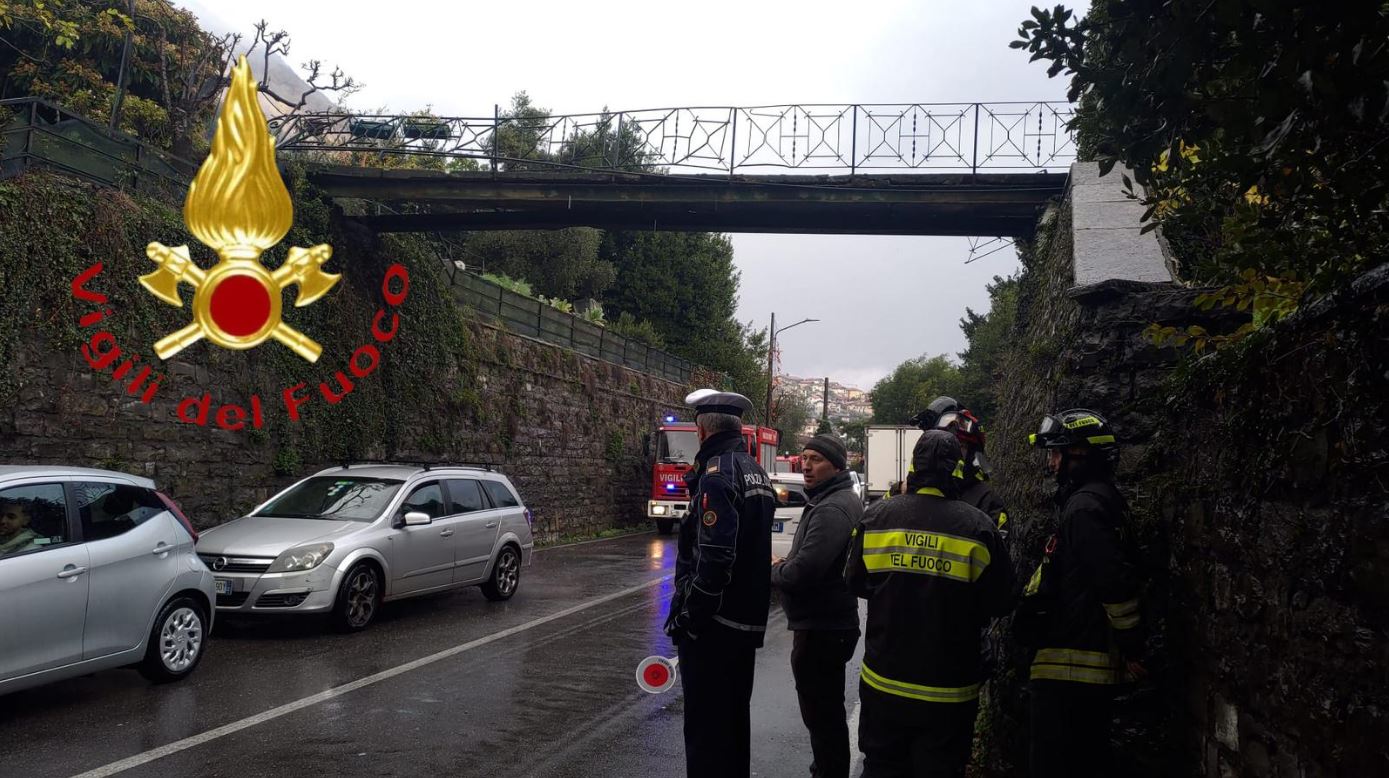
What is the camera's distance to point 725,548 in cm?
445

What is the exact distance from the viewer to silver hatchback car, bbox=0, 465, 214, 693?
19.9ft

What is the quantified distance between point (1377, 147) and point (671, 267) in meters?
40.6

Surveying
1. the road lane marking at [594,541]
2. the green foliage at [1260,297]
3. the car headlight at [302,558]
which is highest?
the green foliage at [1260,297]

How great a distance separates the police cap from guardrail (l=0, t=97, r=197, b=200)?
9.74m

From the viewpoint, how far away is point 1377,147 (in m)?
2.75

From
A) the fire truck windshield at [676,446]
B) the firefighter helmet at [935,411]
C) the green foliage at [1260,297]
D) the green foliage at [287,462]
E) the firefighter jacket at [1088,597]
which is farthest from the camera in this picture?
the fire truck windshield at [676,446]

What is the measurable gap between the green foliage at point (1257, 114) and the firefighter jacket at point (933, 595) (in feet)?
4.31

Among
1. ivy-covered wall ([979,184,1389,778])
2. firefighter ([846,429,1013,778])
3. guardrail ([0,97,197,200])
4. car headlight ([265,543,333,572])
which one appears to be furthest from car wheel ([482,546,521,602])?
firefighter ([846,429,1013,778])

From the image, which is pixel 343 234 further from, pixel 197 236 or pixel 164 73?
pixel 164 73

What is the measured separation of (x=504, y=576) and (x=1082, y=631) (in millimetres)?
9352

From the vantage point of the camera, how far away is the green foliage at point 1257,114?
2.39 metres

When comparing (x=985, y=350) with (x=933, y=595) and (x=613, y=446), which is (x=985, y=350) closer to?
(x=613, y=446)

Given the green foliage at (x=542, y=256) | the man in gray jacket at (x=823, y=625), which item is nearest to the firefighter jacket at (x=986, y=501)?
the man in gray jacket at (x=823, y=625)

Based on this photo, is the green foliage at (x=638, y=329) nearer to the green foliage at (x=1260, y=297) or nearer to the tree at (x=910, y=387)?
the green foliage at (x=1260, y=297)
